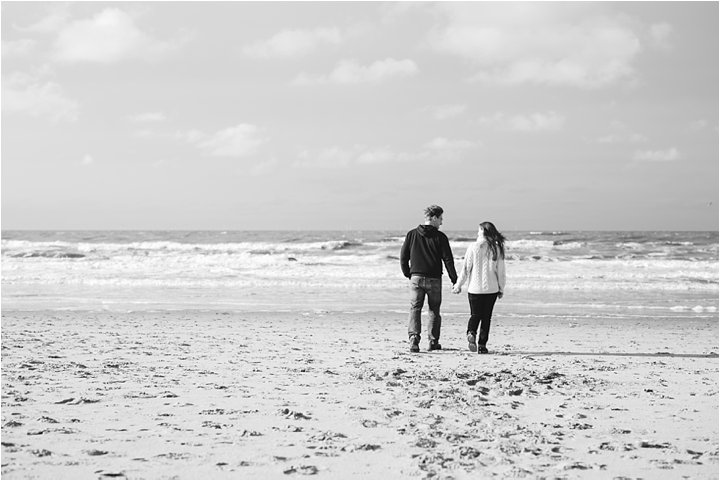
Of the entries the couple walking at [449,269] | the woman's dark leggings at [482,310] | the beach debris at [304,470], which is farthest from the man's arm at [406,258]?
the beach debris at [304,470]

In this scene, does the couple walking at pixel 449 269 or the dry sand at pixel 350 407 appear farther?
the couple walking at pixel 449 269

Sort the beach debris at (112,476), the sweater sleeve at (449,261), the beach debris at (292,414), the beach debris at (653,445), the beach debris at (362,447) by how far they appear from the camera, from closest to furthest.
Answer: the beach debris at (112,476) < the beach debris at (362,447) < the beach debris at (653,445) < the beach debris at (292,414) < the sweater sleeve at (449,261)

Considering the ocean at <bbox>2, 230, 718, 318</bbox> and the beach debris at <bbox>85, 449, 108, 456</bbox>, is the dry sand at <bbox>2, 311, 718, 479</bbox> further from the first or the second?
the ocean at <bbox>2, 230, 718, 318</bbox>

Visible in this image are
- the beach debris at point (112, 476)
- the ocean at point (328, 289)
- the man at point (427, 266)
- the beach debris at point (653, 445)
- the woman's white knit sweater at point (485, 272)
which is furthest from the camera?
the ocean at point (328, 289)

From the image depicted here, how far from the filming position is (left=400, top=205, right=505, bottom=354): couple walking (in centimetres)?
800

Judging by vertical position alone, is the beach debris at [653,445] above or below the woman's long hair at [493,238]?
below

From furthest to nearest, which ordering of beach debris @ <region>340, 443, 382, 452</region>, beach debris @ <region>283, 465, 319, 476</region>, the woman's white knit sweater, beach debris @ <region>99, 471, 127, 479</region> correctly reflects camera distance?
the woman's white knit sweater < beach debris @ <region>340, 443, 382, 452</region> < beach debris @ <region>283, 465, 319, 476</region> < beach debris @ <region>99, 471, 127, 479</region>

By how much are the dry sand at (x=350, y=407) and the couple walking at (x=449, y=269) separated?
0.37 m

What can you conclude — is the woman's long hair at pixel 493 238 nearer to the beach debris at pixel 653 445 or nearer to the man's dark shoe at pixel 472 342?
the man's dark shoe at pixel 472 342

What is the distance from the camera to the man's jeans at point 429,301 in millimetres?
8125

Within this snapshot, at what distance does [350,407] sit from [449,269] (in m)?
3.08

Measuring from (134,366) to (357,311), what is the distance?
6468 mm

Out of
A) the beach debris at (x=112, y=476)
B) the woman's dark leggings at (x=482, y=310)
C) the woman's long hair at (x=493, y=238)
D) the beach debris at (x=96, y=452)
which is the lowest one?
the beach debris at (x=112, y=476)

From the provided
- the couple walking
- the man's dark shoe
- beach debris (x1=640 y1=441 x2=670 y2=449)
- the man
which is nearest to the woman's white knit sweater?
the couple walking
